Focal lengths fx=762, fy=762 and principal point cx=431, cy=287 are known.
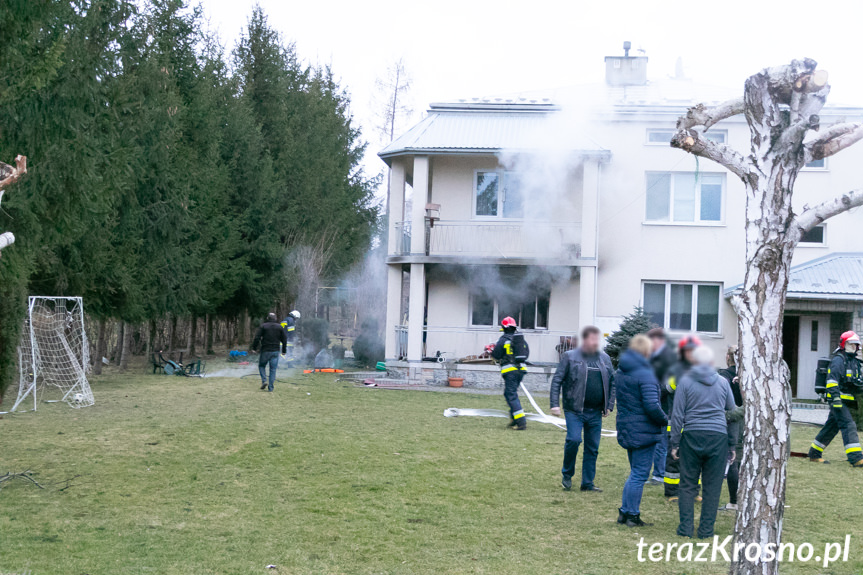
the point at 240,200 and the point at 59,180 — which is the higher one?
the point at 240,200

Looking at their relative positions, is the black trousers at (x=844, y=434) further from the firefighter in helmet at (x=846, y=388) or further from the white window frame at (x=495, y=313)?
the white window frame at (x=495, y=313)

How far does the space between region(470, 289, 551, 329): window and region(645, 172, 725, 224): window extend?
392cm

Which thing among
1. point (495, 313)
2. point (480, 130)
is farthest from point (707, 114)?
point (495, 313)

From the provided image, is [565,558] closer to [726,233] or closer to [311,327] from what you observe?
[726,233]

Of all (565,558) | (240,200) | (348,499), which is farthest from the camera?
(240,200)

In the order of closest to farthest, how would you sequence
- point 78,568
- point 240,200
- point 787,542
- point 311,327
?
point 78,568, point 787,542, point 311,327, point 240,200

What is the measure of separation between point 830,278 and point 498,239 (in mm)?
8764

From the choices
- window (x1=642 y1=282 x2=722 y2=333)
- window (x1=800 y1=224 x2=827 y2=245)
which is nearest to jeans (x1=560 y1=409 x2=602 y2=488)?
window (x1=642 y1=282 x2=722 y2=333)

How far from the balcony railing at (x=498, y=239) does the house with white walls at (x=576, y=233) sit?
2.0 inches

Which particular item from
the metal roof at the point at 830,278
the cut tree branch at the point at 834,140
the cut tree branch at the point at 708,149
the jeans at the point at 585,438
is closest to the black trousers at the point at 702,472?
the jeans at the point at 585,438

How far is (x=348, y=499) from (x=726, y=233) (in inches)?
635

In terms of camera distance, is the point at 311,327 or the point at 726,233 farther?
the point at 311,327

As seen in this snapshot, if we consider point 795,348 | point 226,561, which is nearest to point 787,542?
point 226,561

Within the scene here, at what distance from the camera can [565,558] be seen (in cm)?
655
